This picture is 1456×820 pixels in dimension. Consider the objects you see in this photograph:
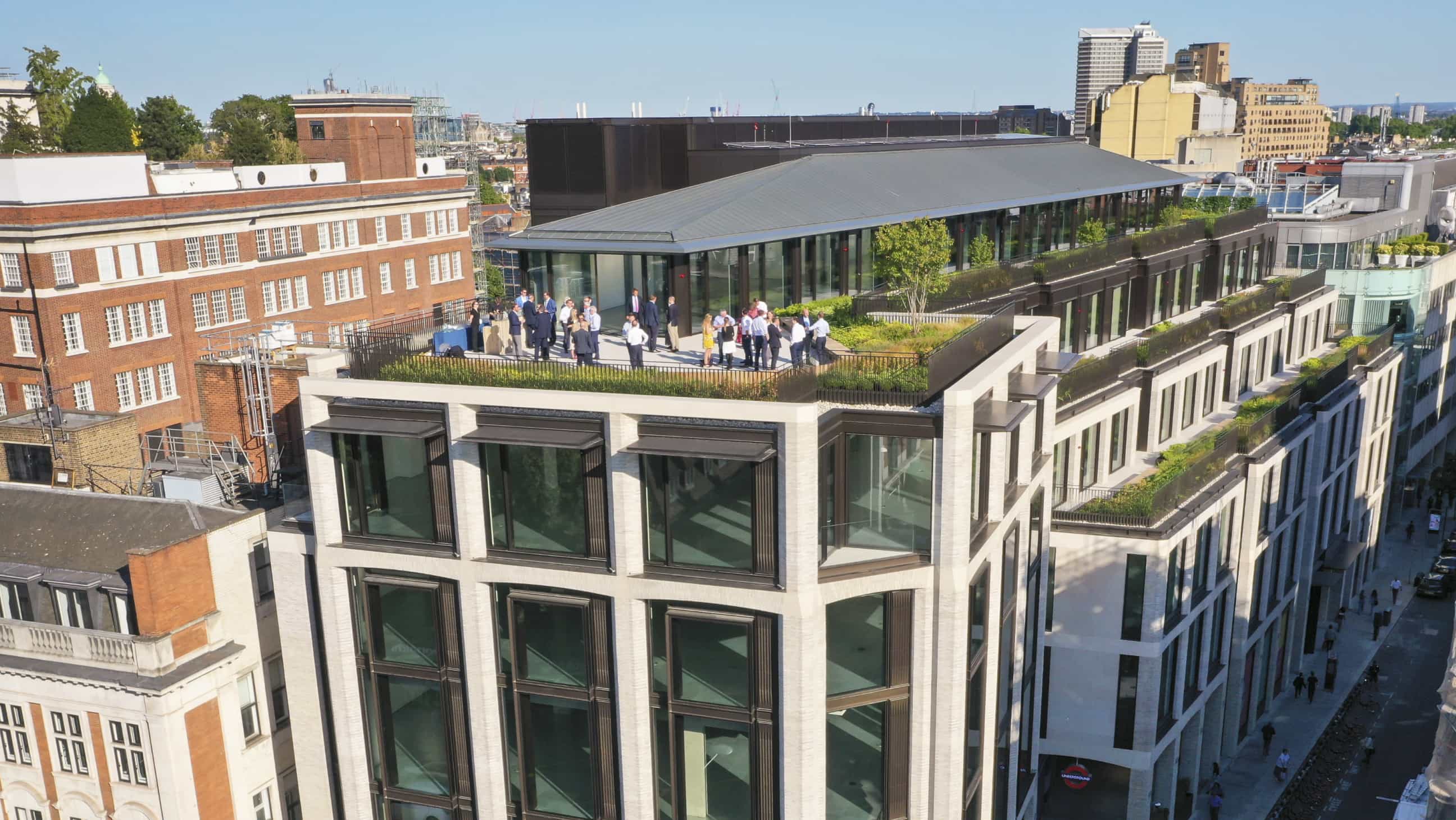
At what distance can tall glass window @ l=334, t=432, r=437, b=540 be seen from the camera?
90.1ft

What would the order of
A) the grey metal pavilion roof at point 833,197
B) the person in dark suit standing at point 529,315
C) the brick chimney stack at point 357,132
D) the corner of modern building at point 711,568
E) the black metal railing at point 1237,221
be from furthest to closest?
the brick chimney stack at point 357,132, the black metal railing at point 1237,221, the grey metal pavilion roof at point 833,197, the person in dark suit standing at point 529,315, the corner of modern building at point 711,568

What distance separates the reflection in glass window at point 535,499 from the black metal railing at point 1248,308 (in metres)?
37.3

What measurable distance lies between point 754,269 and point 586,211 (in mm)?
9381

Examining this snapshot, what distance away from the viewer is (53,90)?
100500 mm

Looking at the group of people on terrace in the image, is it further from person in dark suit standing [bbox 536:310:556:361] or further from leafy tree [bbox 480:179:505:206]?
leafy tree [bbox 480:179:505:206]

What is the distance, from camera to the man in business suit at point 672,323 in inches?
1336

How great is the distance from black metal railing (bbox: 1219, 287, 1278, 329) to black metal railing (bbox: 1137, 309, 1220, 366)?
374 millimetres

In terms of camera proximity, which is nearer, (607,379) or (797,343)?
(607,379)

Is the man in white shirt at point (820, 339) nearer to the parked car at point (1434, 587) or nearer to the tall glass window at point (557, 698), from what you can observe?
the tall glass window at point (557, 698)

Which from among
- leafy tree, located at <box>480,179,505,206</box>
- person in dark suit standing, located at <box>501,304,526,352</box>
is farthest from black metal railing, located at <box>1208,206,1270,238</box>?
leafy tree, located at <box>480,179,505,206</box>

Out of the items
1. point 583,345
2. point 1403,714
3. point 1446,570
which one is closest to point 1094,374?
point 583,345

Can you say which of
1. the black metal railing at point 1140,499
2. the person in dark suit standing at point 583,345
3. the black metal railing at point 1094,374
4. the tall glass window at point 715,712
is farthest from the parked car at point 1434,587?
the person in dark suit standing at point 583,345

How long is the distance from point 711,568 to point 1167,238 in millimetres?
38772

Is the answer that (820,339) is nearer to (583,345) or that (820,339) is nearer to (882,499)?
(882,499)
